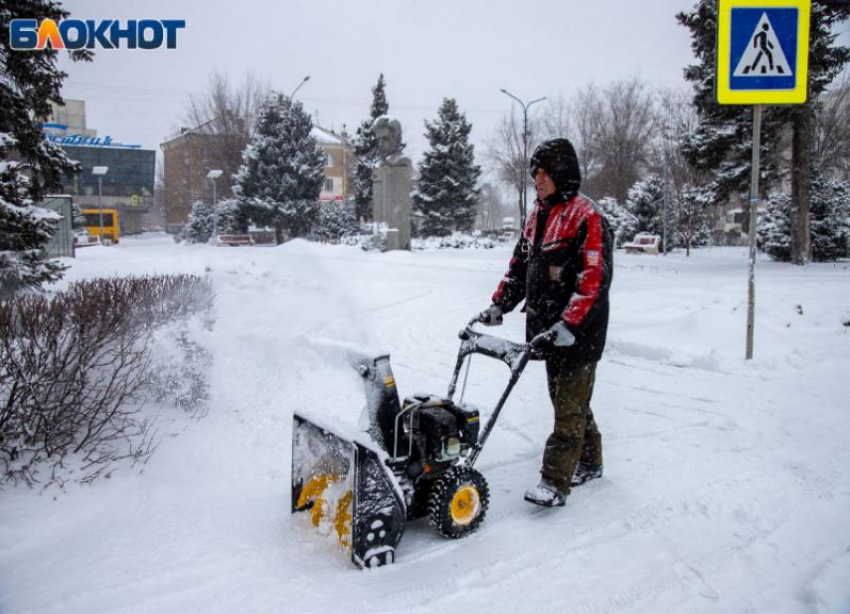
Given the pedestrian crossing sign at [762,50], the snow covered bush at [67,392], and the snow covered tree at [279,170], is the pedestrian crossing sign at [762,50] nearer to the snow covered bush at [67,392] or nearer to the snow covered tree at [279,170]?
the snow covered bush at [67,392]

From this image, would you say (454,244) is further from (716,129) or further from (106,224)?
(106,224)

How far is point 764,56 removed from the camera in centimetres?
574

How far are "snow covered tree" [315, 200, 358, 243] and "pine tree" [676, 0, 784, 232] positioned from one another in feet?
68.3

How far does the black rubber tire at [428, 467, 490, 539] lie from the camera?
9.99ft

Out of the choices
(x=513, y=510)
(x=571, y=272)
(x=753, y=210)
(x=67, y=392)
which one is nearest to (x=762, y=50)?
(x=753, y=210)

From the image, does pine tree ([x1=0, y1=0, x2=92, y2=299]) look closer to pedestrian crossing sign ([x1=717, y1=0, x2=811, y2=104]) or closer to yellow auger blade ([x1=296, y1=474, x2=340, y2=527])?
yellow auger blade ([x1=296, y1=474, x2=340, y2=527])

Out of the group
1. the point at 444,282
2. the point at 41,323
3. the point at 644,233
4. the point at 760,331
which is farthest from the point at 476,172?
the point at 41,323

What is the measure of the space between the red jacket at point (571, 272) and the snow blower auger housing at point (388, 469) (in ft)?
1.07

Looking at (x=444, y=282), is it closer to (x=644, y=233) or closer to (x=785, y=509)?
(x=785, y=509)

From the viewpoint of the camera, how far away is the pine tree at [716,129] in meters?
18.0

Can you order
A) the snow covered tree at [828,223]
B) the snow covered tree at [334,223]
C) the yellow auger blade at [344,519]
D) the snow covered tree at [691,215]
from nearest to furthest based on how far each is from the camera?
the yellow auger blade at [344,519] < the snow covered tree at [828,223] < the snow covered tree at [691,215] < the snow covered tree at [334,223]

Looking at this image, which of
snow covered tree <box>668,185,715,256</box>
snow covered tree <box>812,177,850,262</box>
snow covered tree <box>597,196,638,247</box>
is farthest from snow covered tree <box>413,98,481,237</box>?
snow covered tree <box>812,177,850,262</box>

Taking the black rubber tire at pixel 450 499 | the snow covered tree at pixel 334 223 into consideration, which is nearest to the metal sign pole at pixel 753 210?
the black rubber tire at pixel 450 499

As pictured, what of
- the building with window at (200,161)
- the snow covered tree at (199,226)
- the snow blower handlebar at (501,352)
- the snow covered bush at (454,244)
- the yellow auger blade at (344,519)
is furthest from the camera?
the building with window at (200,161)
